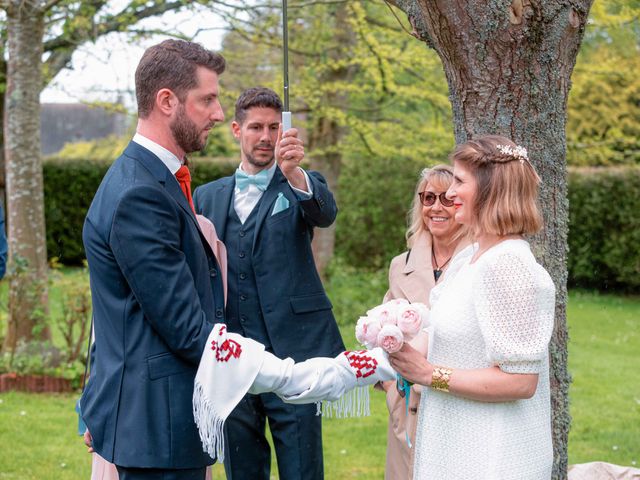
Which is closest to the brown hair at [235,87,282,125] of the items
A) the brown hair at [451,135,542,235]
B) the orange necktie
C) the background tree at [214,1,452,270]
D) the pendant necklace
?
the pendant necklace

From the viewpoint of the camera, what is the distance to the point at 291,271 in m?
3.96

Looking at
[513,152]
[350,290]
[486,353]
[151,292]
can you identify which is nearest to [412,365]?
[486,353]

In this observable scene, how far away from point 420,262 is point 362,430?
2881 millimetres

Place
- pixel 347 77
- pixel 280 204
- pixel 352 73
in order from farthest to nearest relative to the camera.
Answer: pixel 352 73 → pixel 347 77 → pixel 280 204

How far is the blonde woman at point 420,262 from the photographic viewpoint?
3.77 m

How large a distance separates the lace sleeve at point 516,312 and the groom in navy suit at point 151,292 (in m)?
0.86

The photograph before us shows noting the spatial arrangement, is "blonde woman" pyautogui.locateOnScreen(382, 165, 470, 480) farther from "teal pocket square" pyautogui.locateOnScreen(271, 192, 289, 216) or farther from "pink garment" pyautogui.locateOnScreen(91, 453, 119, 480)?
"pink garment" pyautogui.locateOnScreen(91, 453, 119, 480)

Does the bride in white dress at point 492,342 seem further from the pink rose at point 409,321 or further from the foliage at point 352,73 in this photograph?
the foliage at point 352,73

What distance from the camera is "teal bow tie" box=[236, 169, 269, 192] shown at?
13.5 ft

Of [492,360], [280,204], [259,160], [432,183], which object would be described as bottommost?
[492,360]

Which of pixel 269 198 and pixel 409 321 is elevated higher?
pixel 269 198

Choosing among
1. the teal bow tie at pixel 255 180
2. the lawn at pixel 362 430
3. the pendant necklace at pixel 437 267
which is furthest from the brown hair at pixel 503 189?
the lawn at pixel 362 430

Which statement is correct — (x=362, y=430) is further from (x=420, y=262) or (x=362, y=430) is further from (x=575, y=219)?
(x=575, y=219)

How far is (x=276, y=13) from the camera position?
10375 millimetres
